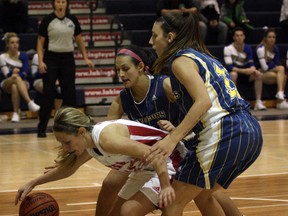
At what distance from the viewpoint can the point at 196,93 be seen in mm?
4441

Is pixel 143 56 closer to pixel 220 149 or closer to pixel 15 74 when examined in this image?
pixel 220 149

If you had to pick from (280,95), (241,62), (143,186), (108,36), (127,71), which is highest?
(127,71)

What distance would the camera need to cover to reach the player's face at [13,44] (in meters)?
12.2

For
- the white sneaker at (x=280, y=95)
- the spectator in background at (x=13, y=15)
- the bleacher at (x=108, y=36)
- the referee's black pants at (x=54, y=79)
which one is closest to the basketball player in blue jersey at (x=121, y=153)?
the referee's black pants at (x=54, y=79)

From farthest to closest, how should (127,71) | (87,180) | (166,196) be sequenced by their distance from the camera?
(87,180)
(127,71)
(166,196)

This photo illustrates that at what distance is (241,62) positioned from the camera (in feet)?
45.3

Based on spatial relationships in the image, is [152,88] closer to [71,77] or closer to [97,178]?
[97,178]

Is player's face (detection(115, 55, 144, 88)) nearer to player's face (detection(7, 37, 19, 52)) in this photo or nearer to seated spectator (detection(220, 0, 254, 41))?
player's face (detection(7, 37, 19, 52))

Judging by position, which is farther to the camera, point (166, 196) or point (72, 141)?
point (72, 141)

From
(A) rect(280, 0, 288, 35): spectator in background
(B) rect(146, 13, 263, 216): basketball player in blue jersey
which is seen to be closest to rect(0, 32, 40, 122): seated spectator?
(A) rect(280, 0, 288, 35): spectator in background

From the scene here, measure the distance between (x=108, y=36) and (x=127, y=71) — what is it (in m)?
9.83

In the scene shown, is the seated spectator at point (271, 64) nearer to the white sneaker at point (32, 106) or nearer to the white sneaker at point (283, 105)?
the white sneaker at point (283, 105)

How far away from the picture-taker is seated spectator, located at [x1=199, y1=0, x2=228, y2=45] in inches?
565

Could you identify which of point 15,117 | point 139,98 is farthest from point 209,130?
point 15,117
